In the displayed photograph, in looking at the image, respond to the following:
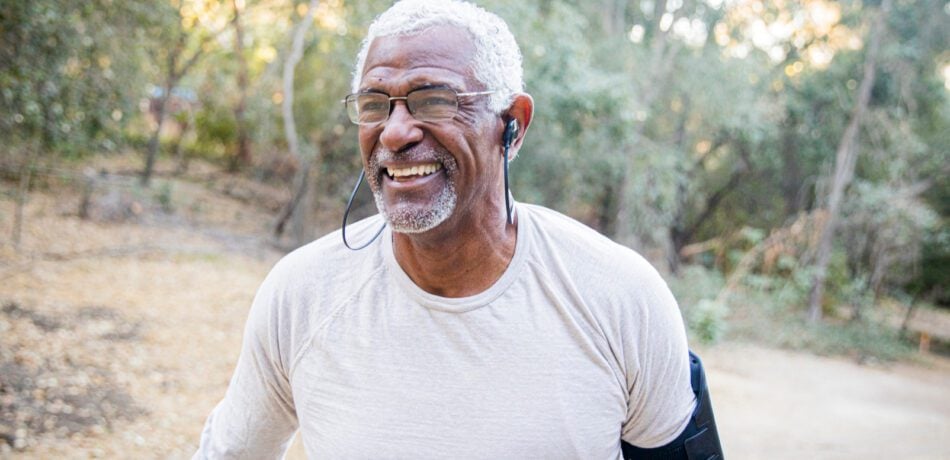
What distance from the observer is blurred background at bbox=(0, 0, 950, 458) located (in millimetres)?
6984

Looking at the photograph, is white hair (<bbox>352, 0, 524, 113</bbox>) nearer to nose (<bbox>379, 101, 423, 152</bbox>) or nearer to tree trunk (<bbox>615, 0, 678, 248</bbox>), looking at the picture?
nose (<bbox>379, 101, 423, 152</bbox>)

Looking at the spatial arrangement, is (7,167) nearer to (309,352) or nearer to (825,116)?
(309,352)

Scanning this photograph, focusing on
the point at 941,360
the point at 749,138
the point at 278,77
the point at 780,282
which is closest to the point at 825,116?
the point at 749,138

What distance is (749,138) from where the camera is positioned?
1434cm

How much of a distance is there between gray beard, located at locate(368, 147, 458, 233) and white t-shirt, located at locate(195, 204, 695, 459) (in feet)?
0.34

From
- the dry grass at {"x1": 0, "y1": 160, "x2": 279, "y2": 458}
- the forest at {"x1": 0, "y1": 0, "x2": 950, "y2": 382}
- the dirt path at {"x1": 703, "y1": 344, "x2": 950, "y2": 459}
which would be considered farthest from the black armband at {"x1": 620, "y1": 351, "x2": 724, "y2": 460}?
the forest at {"x1": 0, "y1": 0, "x2": 950, "y2": 382}

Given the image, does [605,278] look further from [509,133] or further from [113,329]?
[113,329]

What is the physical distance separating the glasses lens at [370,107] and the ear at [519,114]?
0.25 metres

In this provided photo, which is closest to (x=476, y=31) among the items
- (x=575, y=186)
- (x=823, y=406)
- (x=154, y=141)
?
(x=823, y=406)

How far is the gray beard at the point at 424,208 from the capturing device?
4.46 ft

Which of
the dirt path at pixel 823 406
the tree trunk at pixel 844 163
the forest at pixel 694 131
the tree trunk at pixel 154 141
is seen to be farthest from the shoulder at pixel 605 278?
the tree trunk at pixel 154 141

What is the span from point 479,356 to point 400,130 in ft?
1.48

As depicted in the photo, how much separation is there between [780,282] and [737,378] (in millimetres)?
3515

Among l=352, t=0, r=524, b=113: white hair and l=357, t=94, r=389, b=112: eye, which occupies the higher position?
l=352, t=0, r=524, b=113: white hair
